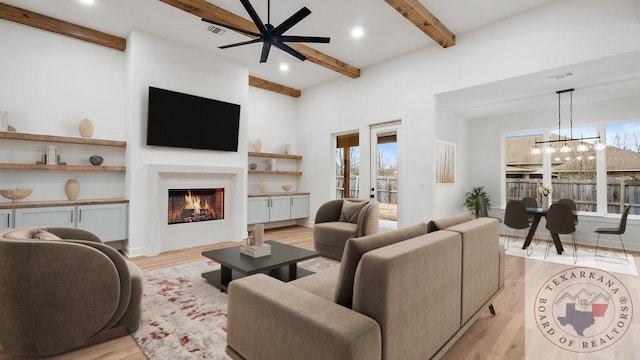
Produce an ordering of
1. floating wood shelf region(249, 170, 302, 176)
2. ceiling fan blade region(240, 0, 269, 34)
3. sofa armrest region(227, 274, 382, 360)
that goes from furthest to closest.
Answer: floating wood shelf region(249, 170, 302, 176), ceiling fan blade region(240, 0, 269, 34), sofa armrest region(227, 274, 382, 360)

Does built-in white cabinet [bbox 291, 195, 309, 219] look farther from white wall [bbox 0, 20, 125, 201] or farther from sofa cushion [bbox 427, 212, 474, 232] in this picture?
sofa cushion [bbox 427, 212, 474, 232]

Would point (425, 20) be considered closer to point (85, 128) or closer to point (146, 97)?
point (146, 97)

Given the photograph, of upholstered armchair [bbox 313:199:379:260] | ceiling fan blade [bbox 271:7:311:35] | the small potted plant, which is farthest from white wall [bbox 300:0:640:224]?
ceiling fan blade [bbox 271:7:311:35]

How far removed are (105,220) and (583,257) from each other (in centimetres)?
723

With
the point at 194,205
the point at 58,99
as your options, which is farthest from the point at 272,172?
the point at 58,99

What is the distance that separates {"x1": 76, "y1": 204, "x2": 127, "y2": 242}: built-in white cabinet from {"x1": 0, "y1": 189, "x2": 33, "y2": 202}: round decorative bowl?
23.7 inches

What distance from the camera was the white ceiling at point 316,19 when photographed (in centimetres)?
391

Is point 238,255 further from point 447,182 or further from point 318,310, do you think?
point 447,182

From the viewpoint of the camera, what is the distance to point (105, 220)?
4320 millimetres

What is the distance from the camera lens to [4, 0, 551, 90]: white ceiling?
3.91 meters

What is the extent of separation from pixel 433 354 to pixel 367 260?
0.76 m

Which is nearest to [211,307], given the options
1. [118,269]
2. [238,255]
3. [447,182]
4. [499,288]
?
[238,255]

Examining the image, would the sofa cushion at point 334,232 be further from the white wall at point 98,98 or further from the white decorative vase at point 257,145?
the white decorative vase at point 257,145

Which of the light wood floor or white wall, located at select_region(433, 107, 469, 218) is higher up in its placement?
white wall, located at select_region(433, 107, 469, 218)
